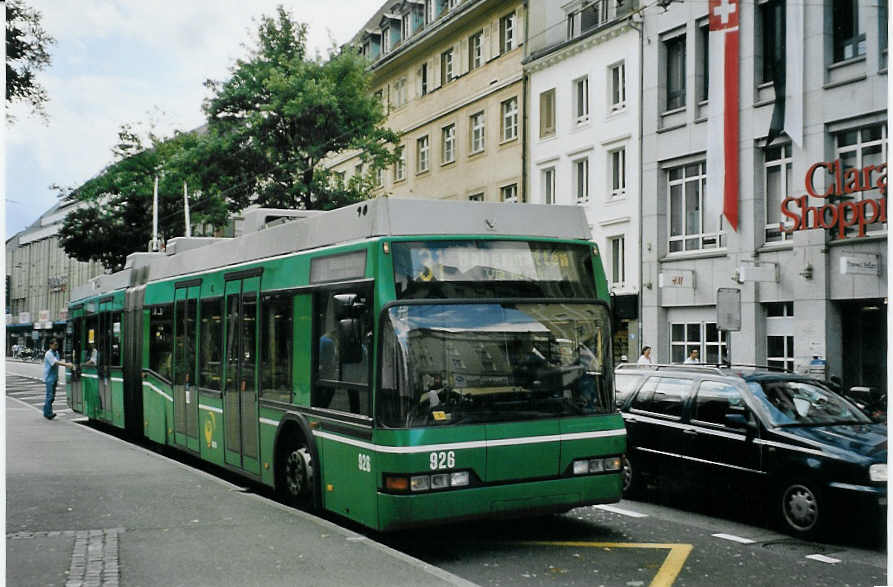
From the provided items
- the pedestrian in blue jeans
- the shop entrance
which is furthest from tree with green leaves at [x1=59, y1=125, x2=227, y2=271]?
the shop entrance

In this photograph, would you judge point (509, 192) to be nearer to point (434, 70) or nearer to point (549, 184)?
point (549, 184)

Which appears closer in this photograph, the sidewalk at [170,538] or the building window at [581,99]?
the sidewalk at [170,538]

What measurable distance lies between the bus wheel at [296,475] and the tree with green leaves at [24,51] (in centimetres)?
457

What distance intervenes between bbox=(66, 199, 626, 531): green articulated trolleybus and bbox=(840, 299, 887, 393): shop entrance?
15022 mm

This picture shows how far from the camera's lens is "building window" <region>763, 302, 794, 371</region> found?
24.6m

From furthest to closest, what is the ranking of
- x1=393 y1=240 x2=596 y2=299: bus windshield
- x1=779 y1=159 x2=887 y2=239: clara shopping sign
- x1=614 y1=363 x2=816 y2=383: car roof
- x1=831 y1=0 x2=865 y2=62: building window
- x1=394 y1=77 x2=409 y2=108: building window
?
x1=394 y1=77 x2=409 y2=108: building window, x1=831 y1=0 x2=865 y2=62: building window, x1=779 y1=159 x2=887 y2=239: clara shopping sign, x1=614 y1=363 x2=816 y2=383: car roof, x1=393 y1=240 x2=596 y2=299: bus windshield

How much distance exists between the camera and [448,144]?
41.4m

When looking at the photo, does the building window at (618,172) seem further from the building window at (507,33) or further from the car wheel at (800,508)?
the car wheel at (800,508)

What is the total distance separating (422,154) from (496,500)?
36225 mm

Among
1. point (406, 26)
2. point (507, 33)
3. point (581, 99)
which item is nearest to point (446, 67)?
point (507, 33)

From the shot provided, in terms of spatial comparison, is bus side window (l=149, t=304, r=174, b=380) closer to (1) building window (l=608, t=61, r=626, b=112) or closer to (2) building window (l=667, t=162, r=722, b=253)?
(2) building window (l=667, t=162, r=722, b=253)

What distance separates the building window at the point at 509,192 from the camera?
36.2 meters

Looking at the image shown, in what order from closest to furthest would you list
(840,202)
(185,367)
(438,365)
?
(438,365), (185,367), (840,202)

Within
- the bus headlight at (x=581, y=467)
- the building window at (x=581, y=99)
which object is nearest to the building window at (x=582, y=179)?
the building window at (x=581, y=99)
